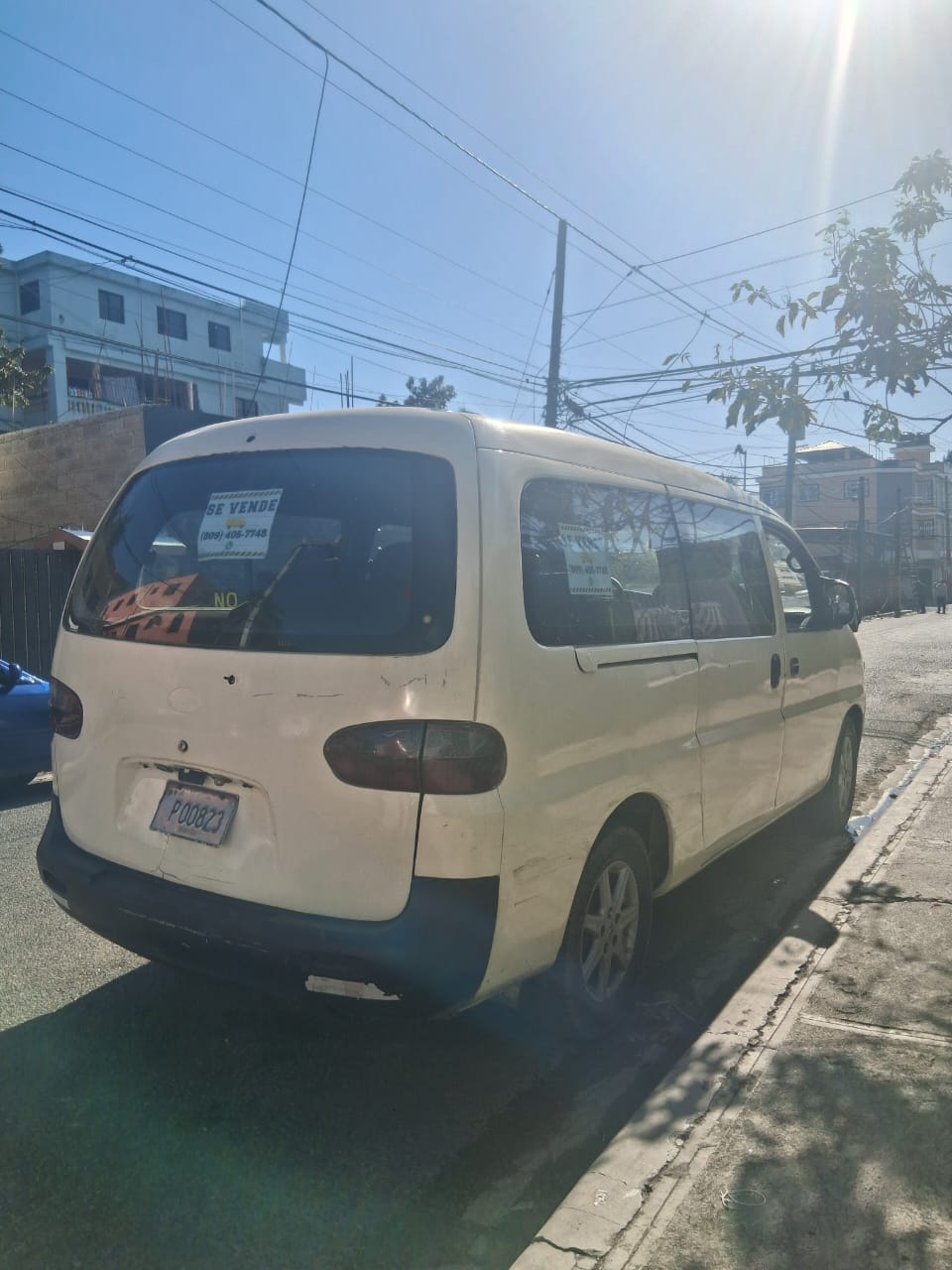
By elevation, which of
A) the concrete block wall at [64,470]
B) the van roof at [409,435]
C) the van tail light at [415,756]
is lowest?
the van tail light at [415,756]

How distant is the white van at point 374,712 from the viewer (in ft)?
8.59

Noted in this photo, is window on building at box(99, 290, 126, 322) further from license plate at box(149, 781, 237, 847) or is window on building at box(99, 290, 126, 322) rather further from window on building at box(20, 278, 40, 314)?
license plate at box(149, 781, 237, 847)

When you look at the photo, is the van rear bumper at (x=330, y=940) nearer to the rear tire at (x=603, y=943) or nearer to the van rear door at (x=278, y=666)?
the van rear door at (x=278, y=666)

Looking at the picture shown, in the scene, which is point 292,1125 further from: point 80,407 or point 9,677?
point 80,407

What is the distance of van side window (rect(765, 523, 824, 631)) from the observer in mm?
5178

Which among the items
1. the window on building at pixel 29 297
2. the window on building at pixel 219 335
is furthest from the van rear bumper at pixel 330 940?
the window on building at pixel 219 335

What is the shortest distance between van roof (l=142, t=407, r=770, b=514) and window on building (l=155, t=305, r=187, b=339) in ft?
146

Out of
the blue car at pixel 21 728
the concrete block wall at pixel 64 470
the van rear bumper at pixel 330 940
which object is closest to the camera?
the van rear bumper at pixel 330 940

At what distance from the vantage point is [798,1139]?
287 centimetres

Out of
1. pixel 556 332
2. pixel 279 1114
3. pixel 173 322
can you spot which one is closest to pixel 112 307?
A: pixel 173 322

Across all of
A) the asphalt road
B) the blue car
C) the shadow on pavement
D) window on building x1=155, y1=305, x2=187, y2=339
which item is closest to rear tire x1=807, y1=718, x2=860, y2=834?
the asphalt road

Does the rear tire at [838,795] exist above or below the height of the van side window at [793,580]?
below

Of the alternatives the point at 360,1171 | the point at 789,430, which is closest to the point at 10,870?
the point at 360,1171

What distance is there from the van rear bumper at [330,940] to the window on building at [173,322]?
149 feet
